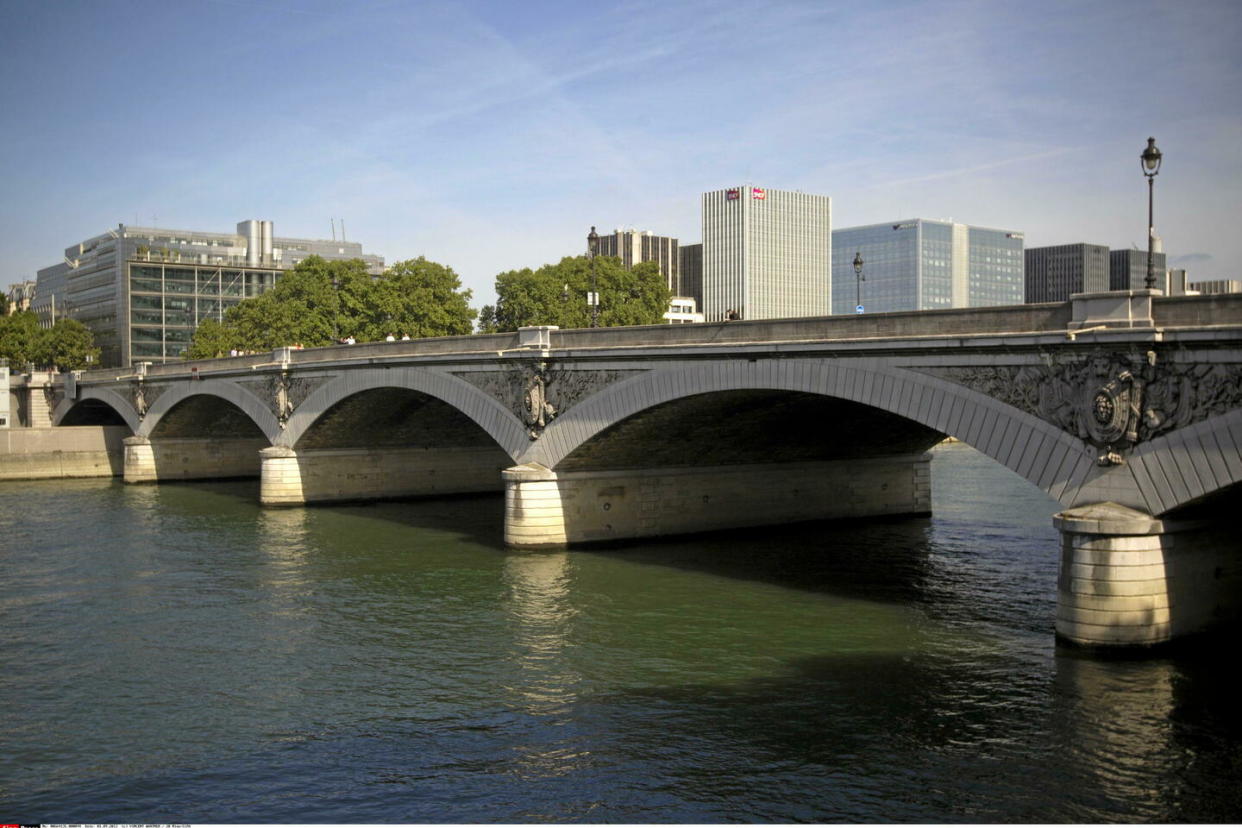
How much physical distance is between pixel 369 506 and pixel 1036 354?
32919mm

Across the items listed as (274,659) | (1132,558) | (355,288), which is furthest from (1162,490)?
(355,288)

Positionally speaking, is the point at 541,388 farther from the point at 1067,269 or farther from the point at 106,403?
the point at 106,403

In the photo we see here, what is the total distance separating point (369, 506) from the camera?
4925 cm

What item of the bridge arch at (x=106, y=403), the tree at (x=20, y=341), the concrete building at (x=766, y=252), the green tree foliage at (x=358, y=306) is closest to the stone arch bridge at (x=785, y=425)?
the bridge arch at (x=106, y=403)

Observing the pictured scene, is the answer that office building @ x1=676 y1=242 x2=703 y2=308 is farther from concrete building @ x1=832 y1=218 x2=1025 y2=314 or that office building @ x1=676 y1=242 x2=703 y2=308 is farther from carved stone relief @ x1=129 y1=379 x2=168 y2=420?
carved stone relief @ x1=129 y1=379 x2=168 y2=420

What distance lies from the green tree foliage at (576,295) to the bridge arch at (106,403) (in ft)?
80.8

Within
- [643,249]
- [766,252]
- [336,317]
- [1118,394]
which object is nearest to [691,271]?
[643,249]

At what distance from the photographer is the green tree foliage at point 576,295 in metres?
79.8

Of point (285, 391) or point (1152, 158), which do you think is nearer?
point (1152, 158)

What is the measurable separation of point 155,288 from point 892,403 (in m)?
115

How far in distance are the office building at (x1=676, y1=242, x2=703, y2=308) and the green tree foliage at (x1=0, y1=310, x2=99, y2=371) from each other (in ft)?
304

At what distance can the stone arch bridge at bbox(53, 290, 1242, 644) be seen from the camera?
65.6 ft

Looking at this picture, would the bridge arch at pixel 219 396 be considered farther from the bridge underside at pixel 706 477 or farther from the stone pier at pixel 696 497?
the stone pier at pixel 696 497

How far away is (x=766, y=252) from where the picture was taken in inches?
6319
